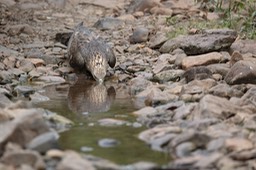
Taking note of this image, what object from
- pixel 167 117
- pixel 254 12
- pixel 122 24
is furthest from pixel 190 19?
pixel 167 117

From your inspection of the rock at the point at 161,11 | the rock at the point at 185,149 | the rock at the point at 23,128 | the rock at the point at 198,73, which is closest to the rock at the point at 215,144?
the rock at the point at 185,149

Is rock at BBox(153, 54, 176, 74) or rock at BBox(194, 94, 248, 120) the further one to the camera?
rock at BBox(153, 54, 176, 74)

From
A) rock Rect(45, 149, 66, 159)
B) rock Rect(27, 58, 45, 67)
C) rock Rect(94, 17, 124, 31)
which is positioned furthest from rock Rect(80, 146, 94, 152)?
rock Rect(94, 17, 124, 31)

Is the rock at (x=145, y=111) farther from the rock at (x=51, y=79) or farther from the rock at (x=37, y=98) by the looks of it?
the rock at (x=51, y=79)

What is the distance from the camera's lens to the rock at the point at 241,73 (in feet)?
25.3

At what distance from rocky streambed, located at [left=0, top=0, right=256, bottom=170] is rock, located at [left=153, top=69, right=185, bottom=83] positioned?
0.05 ft

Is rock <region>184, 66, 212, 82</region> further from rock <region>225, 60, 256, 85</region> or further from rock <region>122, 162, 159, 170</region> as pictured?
rock <region>122, 162, 159, 170</region>

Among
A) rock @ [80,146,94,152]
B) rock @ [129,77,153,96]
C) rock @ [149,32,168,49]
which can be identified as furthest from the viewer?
rock @ [149,32,168,49]

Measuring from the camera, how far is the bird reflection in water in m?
7.16

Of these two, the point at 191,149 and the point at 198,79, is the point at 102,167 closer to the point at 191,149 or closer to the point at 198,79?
the point at 191,149

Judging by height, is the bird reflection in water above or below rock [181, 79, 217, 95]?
below

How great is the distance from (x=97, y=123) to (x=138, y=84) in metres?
2.53

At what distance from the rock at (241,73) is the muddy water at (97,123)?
49.4 inches

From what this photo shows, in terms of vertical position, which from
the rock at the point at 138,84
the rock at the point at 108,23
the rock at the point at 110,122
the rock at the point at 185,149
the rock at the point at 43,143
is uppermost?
the rock at the point at 43,143
